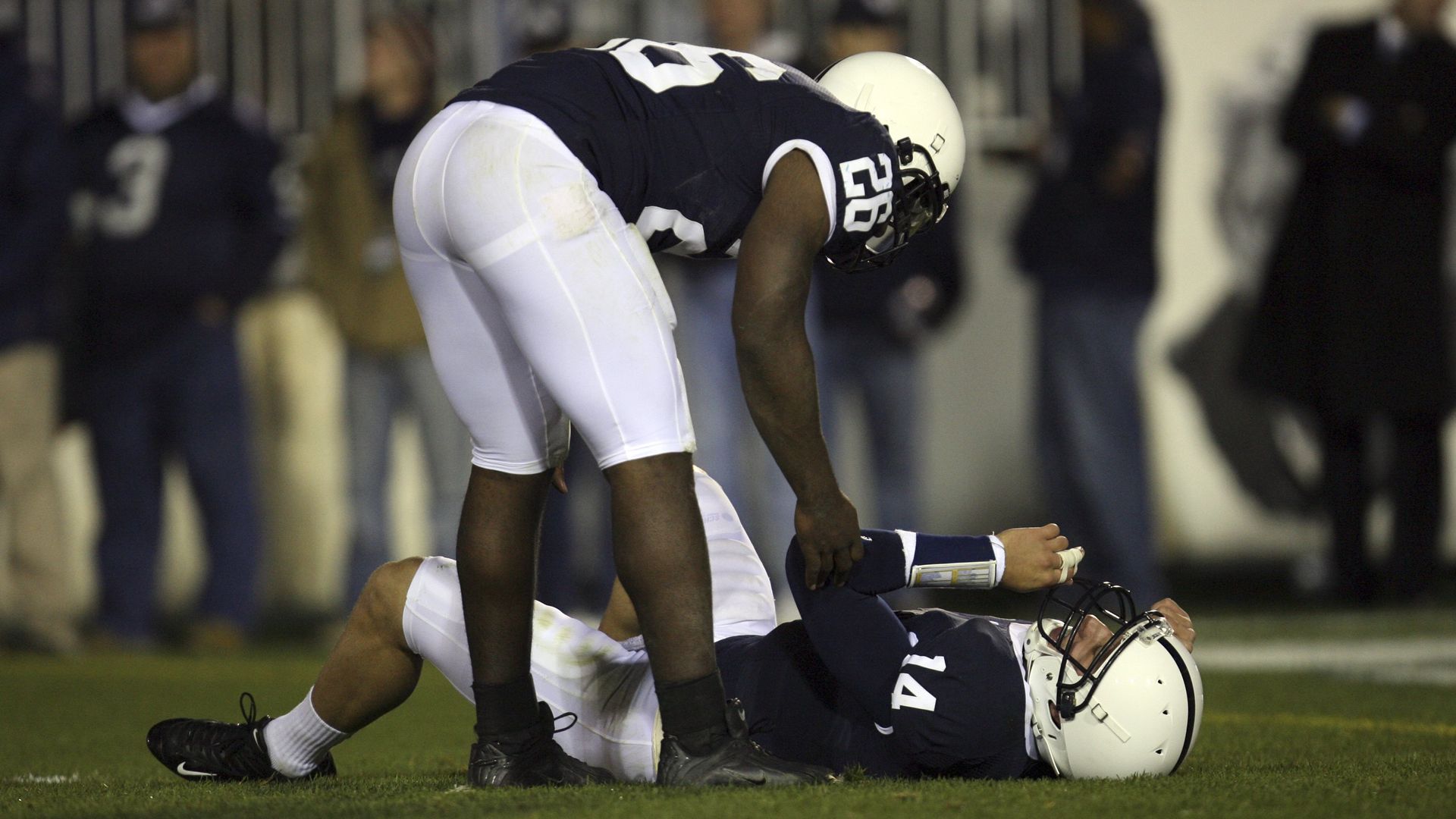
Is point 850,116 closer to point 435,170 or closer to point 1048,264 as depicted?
point 435,170

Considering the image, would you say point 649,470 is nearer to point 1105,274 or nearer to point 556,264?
point 556,264

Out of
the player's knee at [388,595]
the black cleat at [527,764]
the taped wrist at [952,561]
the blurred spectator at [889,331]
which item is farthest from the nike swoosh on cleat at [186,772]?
the blurred spectator at [889,331]

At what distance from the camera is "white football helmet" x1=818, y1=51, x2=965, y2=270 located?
9.85ft

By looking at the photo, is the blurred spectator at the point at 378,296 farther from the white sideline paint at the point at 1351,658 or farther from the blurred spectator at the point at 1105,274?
the white sideline paint at the point at 1351,658

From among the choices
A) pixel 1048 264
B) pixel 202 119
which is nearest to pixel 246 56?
pixel 202 119

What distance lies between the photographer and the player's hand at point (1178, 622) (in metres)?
2.97

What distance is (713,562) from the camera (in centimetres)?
322

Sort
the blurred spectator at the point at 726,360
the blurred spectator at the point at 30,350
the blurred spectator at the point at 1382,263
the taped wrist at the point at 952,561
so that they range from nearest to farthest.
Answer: the taped wrist at the point at 952,561 → the blurred spectator at the point at 726,360 → the blurred spectator at the point at 30,350 → the blurred spectator at the point at 1382,263

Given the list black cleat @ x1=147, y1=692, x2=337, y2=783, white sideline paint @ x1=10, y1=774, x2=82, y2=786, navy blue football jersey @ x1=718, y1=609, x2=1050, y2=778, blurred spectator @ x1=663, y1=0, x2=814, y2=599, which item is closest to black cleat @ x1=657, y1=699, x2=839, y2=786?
navy blue football jersey @ x1=718, y1=609, x2=1050, y2=778

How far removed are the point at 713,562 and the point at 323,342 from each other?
17.9 ft

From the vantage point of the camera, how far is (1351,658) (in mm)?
5484

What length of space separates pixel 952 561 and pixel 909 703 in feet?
0.78

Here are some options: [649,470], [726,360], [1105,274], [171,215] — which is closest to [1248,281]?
[1105,274]

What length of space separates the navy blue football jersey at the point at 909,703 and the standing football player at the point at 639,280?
0.16 meters
